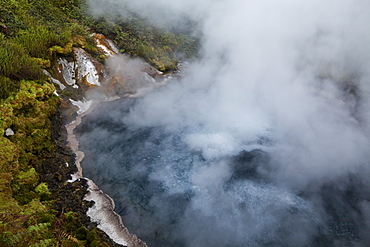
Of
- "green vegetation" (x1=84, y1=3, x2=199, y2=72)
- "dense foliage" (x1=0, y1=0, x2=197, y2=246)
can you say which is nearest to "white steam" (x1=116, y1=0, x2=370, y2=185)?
"green vegetation" (x1=84, y1=3, x2=199, y2=72)

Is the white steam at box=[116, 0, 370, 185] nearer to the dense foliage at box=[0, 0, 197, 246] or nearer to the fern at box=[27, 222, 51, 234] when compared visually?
the dense foliage at box=[0, 0, 197, 246]

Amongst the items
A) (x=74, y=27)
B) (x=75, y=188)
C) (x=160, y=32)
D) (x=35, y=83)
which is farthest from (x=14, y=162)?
(x=160, y=32)

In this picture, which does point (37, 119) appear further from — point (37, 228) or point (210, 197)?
point (210, 197)

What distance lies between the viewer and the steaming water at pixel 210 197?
251 inches

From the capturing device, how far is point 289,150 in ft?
31.9

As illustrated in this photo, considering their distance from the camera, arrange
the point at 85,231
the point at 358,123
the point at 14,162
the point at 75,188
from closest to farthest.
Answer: the point at 85,231, the point at 14,162, the point at 75,188, the point at 358,123

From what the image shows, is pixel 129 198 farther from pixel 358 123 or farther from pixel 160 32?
pixel 160 32

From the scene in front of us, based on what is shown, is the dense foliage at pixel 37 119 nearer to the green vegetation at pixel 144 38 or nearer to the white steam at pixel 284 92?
the green vegetation at pixel 144 38

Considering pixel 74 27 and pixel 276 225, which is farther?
pixel 74 27

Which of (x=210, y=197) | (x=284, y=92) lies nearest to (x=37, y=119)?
(x=210, y=197)

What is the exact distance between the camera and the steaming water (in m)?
6.38

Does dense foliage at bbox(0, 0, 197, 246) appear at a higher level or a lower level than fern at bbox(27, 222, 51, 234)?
lower

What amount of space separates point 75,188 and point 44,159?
1.61 metres

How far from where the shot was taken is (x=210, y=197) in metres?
7.50
